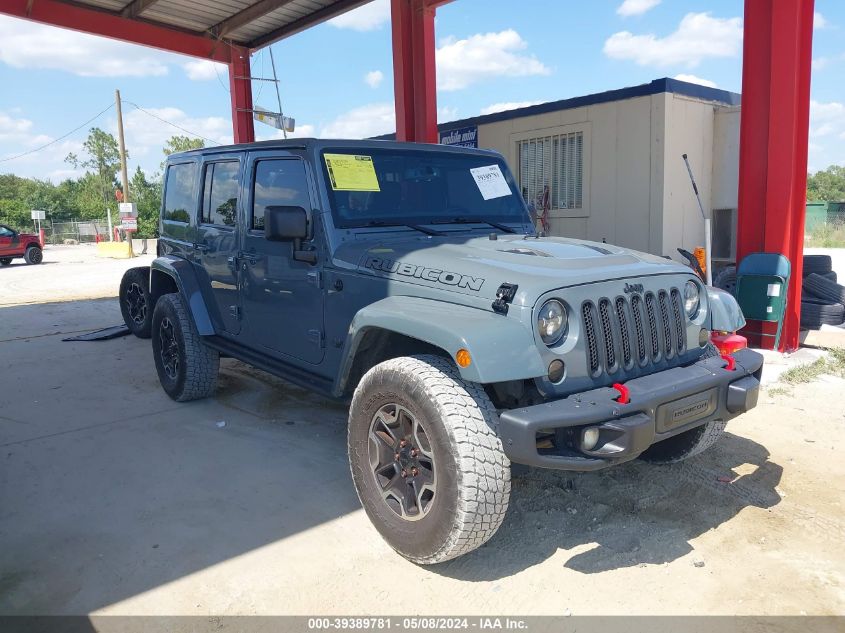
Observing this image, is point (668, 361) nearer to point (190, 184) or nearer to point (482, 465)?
point (482, 465)

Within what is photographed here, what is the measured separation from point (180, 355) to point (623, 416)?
11.7 ft

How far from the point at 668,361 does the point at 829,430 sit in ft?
6.83

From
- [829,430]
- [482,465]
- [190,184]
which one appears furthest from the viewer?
[190,184]

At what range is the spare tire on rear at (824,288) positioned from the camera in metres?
7.10

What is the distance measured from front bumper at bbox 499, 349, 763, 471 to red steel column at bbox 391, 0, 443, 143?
697 centimetres

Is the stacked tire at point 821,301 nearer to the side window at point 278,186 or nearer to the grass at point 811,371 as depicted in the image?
the grass at point 811,371

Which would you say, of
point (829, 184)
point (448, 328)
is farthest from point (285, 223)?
point (829, 184)

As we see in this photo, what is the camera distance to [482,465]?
2.49 meters

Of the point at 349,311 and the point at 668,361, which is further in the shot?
the point at 349,311

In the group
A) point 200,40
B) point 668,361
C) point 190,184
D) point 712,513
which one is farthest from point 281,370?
point 200,40

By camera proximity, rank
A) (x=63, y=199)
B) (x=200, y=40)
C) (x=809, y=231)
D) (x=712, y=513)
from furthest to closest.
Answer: (x=63, y=199), (x=809, y=231), (x=200, y=40), (x=712, y=513)

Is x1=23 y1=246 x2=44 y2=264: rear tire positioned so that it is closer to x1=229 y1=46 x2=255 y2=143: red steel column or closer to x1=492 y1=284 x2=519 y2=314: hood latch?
x1=229 y1=46 x2=255 y2=143: red steel column

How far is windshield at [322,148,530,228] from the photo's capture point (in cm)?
369

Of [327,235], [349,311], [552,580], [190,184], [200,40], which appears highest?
[200,40]
